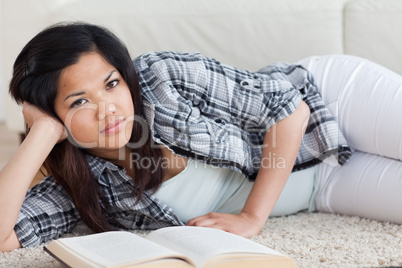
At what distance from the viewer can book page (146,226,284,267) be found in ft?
2.79

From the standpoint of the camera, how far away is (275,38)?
1863 mm

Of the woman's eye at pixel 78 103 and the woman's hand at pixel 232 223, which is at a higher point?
the woman's eye at pixel 78 103

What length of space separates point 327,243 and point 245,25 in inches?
38.0

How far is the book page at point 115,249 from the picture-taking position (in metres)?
0.82

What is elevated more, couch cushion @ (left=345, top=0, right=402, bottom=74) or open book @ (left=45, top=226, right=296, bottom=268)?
couch cushion @ (left=345, top=0, right=402, bottom=74)

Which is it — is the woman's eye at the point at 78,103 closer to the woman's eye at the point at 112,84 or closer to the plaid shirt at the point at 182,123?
the woman's eye at the point at 112,84

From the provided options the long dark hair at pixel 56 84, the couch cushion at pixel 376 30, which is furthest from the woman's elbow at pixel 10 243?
the couch cushion at pixel 376 30

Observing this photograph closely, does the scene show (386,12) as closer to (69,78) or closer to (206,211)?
(206,211)

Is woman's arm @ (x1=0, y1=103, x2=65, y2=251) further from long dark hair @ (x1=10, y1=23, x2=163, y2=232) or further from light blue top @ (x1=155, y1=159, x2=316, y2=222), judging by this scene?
light blue top @ (x1=155, y1=159, x2=316, y2=222)

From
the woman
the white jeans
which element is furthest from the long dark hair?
the white jeans

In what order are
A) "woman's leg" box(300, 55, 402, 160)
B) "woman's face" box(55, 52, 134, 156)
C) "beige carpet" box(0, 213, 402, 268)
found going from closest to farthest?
"beige carpet" box(0, 213, 402, 268)
"woman's face" box(55, 52, 134, 156)
"woman's leg" box(300, 55, 402, 160)

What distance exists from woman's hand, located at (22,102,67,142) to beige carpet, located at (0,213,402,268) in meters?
0.24

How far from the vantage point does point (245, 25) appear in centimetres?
187

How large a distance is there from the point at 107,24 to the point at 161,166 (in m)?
0.80
